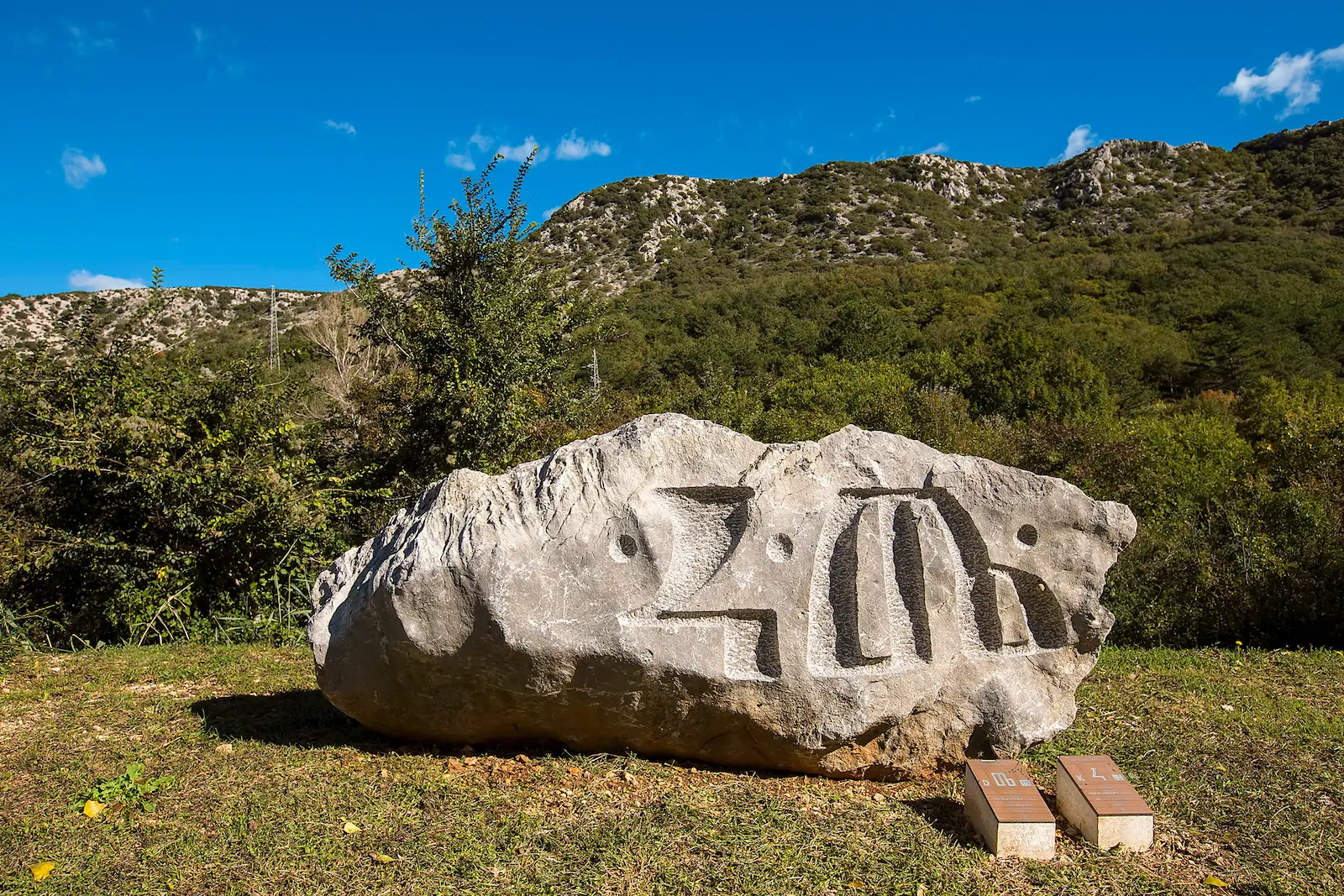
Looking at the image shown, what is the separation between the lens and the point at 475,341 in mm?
9227

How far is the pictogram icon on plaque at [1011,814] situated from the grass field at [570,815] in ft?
0.27

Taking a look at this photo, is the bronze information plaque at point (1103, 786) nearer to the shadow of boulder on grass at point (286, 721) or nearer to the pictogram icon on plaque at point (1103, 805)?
the pictogram icon on plaque at point (1103, 805)

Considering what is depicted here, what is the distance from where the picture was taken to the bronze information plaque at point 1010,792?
3.92 m

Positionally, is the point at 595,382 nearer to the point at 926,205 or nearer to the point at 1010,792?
the point at 1010,792

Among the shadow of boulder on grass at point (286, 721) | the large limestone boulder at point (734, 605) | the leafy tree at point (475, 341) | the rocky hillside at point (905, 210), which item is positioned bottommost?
the shadow of boulder on grass at point (286, 721)

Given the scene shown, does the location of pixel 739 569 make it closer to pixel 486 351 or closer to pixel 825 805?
pixel 825 805

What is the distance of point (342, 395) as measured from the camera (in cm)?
1819

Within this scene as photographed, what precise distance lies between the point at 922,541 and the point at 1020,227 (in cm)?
4635

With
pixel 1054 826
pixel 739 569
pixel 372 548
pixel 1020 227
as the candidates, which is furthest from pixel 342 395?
pixel 1020 227

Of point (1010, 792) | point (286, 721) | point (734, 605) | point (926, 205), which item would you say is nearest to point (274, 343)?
point (286, 721)

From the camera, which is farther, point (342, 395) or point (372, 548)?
point (342, 395)

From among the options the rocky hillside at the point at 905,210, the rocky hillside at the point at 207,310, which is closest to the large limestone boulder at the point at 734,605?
the rocky hillside at the point at 207,310

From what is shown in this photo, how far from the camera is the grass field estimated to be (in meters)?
3.69

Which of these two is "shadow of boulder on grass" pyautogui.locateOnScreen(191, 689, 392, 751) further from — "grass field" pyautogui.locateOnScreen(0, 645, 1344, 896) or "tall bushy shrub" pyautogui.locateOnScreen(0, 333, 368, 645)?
"tall bushy shrub" pyautogui.locateOnScreen(0, 333, 368, 645)
